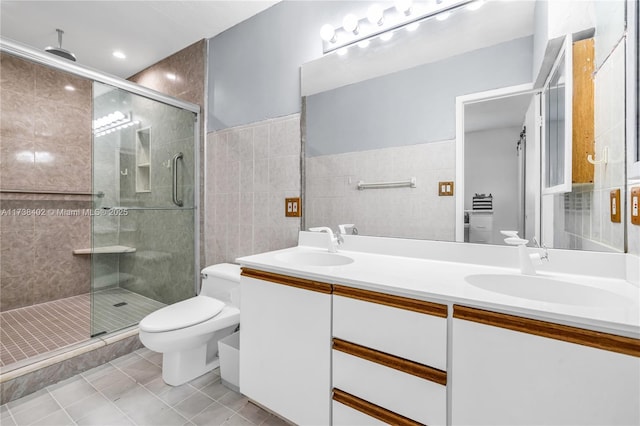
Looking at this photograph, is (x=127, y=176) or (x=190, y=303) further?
(x=127, y=176)

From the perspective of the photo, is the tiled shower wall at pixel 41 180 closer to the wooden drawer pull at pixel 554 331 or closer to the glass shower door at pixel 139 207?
the glass shower door at pixel 139 207

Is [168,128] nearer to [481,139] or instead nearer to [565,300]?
[481,139]

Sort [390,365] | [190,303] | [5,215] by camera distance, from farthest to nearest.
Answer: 1. [5,215]
2. [190,303]
3. [390,365]

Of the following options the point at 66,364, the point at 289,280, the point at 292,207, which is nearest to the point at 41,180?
the point at 66,364

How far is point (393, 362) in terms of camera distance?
3.04 ft

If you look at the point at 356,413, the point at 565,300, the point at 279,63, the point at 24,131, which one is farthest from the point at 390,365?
the point at 24,131

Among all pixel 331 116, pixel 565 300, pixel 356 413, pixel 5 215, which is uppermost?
pixel 331 116

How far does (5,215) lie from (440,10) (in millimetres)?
3625

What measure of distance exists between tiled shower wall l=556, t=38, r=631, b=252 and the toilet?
172cm

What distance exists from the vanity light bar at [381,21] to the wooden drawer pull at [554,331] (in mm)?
1365

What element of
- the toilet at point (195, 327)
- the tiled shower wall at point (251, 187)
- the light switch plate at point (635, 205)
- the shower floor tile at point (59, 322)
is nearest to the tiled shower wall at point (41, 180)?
the shower floor tile at point (59, 322)

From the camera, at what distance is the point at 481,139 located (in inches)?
50.3

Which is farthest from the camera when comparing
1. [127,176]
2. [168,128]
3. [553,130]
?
[168,128]

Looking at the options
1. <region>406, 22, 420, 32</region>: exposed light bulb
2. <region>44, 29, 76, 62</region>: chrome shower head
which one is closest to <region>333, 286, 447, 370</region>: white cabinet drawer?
<region>406, 22, 420, 32</region>: exposed light bulb
